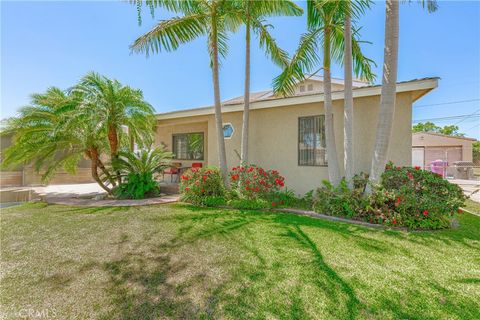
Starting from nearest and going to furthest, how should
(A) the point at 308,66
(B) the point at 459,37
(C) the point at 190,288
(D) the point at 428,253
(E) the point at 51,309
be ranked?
(E) the point at 51,309
(C) the point at 190,288
(D) the point at 428,253
(A) the point at 308,66
(B) the point at 459,37

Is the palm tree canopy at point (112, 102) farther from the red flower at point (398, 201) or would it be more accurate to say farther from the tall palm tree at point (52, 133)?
the red flower at point (398, 201)

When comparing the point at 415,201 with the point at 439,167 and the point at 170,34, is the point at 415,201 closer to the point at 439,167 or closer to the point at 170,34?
the point at 170,34

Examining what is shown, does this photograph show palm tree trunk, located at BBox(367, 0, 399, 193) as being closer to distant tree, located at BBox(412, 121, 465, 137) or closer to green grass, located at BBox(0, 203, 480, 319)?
green grass, located at BBox(0, 203, 480, 319)

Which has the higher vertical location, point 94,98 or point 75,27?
point 75,27

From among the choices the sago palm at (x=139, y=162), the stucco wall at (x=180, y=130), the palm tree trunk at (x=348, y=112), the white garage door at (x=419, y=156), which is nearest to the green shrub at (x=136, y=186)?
the sago palm at (x=139, y=162)

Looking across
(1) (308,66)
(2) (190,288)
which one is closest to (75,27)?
(1) (308,66)

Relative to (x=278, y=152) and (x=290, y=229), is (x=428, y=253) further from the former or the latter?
(x=278, y=152)

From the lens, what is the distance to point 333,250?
3805 mm

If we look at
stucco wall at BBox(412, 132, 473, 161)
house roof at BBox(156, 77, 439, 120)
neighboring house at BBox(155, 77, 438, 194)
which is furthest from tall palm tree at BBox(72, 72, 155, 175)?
stucco wall at BBox(412, 132, 473, 161)

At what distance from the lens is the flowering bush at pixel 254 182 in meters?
7.12

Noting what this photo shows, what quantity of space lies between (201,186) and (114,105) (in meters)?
4.58

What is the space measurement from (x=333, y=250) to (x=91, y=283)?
3753 mm

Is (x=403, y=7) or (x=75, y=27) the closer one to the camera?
(x=403, y=7)

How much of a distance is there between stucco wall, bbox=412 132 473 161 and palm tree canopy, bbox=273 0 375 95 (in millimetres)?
21828
